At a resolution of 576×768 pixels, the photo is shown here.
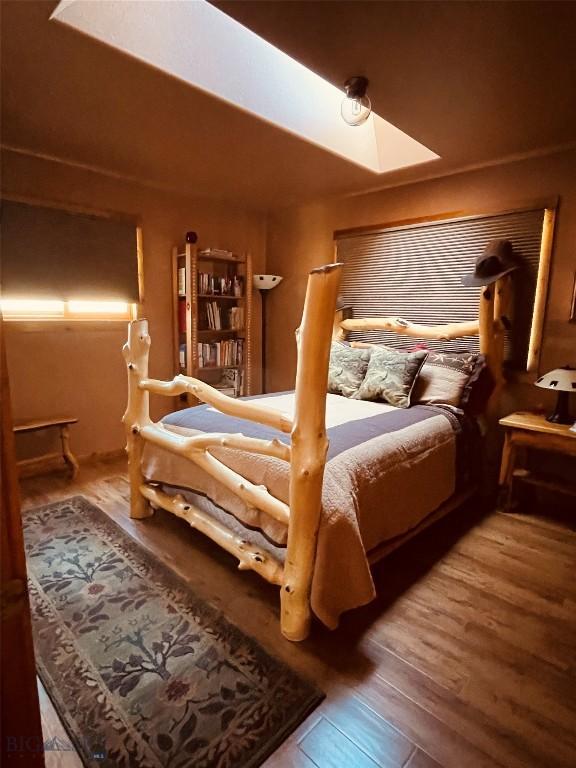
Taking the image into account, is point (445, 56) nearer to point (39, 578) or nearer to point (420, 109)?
point (420, 109)

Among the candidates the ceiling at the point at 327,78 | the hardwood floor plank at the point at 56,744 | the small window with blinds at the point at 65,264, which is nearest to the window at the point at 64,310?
the small window with blinds at the point at 65,264

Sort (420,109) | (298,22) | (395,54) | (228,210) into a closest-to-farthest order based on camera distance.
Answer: (298,22), (395,54), (420,109), (228,210)

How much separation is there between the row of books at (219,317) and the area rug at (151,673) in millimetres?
2273

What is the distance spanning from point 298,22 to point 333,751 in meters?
2.41

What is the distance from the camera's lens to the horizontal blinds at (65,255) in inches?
106

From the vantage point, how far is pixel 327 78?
5.82 ft

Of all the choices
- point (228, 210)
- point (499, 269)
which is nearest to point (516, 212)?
point (499, 269)

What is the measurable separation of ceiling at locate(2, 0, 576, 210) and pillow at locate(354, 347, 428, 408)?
1.37m

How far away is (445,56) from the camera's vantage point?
1609 mm

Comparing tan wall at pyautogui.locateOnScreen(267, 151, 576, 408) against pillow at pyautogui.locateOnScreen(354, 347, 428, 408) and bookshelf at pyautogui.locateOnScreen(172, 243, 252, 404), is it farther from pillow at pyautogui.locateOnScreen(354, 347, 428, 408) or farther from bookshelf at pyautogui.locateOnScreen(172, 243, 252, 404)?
pillow at pyautogui.locateOnScreen(354, 347, 428, 408)

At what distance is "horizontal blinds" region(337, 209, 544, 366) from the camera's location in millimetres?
2705

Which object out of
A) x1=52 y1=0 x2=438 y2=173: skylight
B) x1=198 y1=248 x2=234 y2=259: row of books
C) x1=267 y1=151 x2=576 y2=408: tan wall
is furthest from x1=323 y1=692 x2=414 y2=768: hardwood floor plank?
x1=198 y1=248 x2=234 y2=259: row of books

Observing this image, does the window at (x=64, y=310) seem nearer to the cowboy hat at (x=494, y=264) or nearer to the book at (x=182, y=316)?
the book at (x=182, y=316)

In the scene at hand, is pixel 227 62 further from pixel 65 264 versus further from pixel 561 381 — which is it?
pixel 561 381
